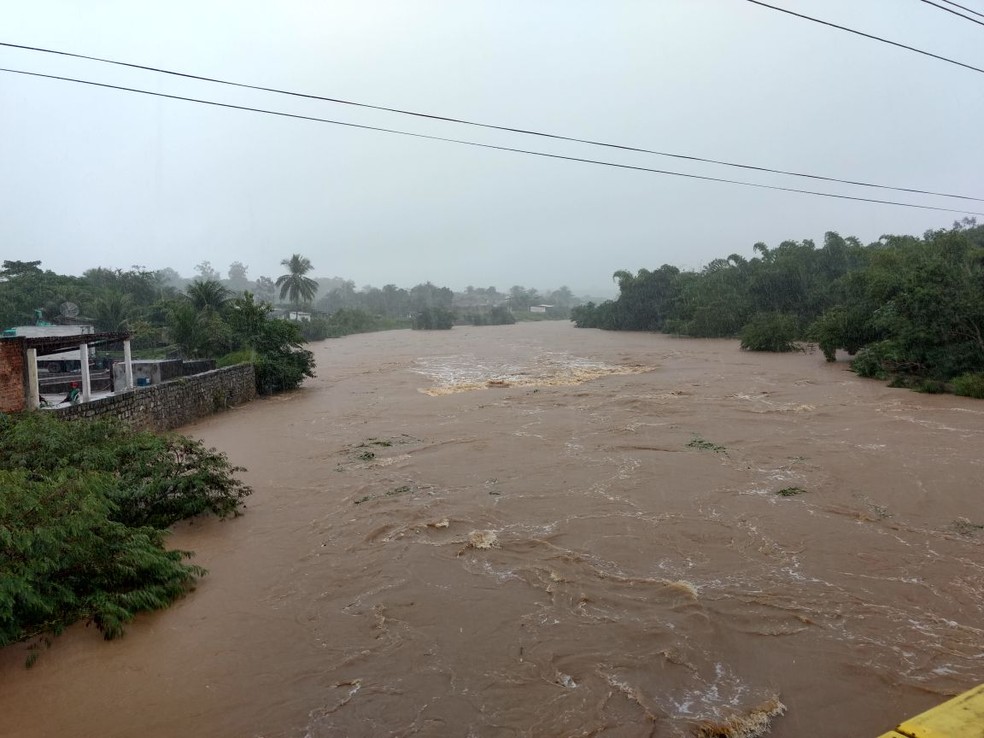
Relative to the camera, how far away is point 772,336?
26.4 meters

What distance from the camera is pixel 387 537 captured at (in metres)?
6.70

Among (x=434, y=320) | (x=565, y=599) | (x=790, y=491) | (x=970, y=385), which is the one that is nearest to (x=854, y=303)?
(x=970, y=385)

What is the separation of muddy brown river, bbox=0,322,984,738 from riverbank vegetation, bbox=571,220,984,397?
5650 mm

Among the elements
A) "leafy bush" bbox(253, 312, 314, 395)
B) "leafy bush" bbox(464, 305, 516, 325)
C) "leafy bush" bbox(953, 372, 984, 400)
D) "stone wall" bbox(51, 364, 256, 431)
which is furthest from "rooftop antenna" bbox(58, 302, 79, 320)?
"leafy bush" bbox(464, 305, 516, 325)

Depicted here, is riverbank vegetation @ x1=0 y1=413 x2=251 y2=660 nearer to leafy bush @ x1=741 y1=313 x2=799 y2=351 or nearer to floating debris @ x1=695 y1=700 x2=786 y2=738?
floating debris @ x1=695 y1=700 x2=786 y2=738

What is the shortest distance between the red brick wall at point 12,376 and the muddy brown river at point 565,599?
11.2ft

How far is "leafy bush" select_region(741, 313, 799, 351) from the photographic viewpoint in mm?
26344

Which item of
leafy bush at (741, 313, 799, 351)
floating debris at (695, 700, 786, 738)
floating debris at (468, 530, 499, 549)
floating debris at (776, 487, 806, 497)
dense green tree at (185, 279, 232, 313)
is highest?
dense green tree at (185, 279, 232, 313)

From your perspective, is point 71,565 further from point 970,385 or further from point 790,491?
point 970,385

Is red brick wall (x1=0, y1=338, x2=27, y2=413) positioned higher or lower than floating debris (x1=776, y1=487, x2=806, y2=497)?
higher

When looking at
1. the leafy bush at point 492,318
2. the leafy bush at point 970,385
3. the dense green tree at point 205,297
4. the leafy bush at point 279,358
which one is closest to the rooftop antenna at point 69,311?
the dense green tree at point 205,297

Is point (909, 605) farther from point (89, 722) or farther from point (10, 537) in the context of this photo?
point (10, 537)

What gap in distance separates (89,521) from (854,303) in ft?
79.1

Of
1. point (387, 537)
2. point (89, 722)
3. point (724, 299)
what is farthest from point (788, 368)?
point (89, 722)
